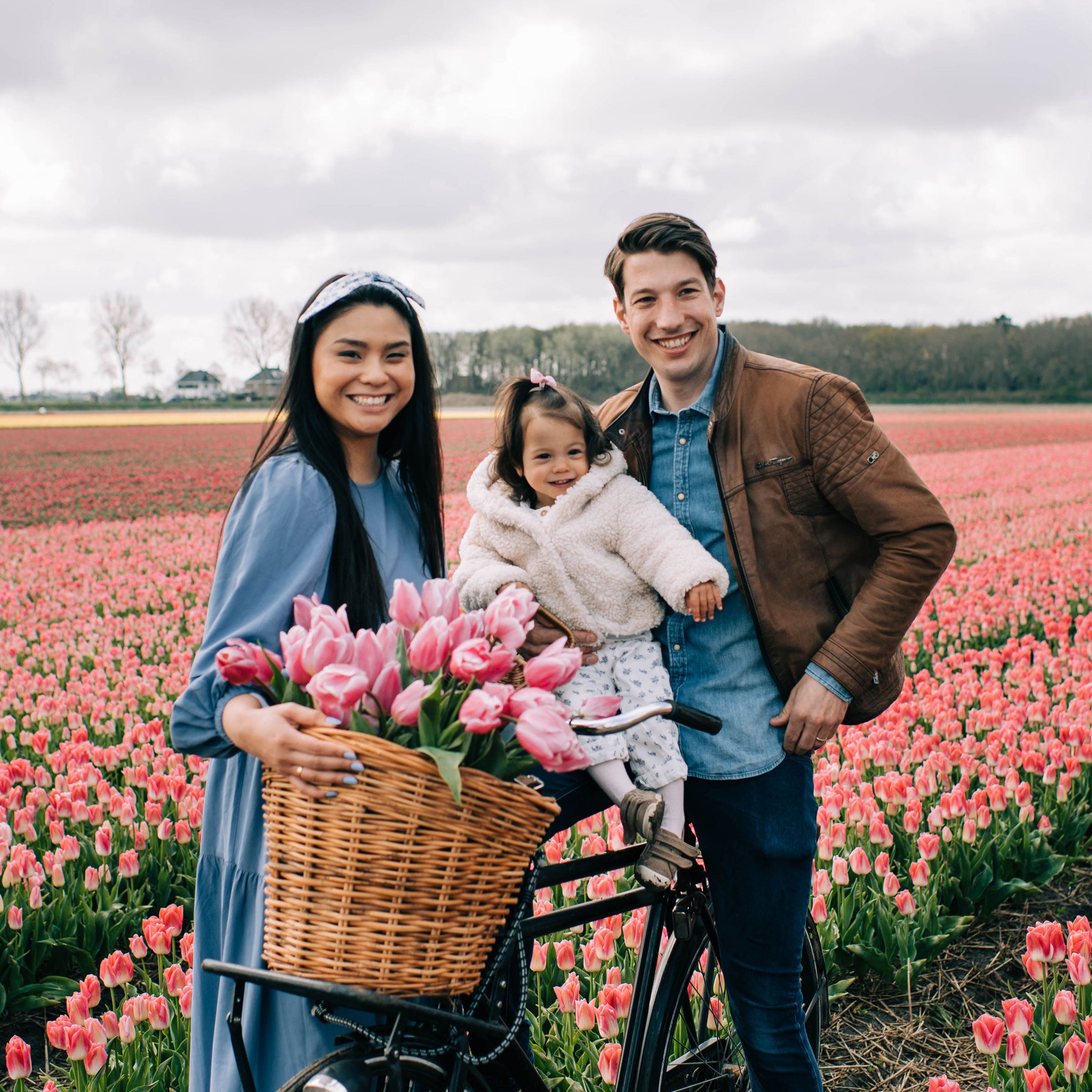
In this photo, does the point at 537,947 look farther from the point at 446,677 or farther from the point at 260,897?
the point at 446,677

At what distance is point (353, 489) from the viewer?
2.19m

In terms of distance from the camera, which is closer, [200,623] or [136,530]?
[200,623]

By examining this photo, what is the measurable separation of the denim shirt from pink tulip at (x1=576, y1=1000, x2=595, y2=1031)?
0.99 meters

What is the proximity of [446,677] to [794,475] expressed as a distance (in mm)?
1096

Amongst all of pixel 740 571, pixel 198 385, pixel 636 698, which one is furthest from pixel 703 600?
pixel 198 385

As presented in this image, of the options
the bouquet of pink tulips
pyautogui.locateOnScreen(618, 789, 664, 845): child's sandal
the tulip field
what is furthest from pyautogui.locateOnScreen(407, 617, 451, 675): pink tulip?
the tulip field

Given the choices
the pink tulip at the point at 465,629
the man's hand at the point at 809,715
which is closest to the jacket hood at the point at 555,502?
the man's hand at the point at 809,715

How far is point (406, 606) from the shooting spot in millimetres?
1508

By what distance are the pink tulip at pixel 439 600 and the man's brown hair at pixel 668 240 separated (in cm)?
113

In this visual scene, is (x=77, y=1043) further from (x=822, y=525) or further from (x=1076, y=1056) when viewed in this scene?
(x=1076, y=1056)

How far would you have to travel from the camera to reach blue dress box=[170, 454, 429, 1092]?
5.80 ft

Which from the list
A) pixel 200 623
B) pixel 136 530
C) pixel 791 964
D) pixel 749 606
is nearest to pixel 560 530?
pixel 749 606

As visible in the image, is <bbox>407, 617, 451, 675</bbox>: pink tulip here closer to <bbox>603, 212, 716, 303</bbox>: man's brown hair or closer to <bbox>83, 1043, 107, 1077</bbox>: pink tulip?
<bbox>603, 212, 716, 303</bbox>: man's brown hair

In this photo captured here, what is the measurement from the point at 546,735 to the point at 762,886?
1.14m
